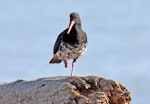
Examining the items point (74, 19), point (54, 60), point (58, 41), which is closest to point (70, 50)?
point (58, 41)

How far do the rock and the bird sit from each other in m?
3.89

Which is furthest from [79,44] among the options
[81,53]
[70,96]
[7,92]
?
[70,96]

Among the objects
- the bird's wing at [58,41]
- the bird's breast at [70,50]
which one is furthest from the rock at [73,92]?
the bird's wing at [58,41]

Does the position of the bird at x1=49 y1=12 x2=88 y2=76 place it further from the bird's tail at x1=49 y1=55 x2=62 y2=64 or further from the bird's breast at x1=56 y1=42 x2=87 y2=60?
the bird's tail at x1=49 y1=55 x2=62 y2=64

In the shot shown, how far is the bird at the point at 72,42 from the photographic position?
18.5 metres

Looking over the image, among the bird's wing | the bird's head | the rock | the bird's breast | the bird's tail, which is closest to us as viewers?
the rock

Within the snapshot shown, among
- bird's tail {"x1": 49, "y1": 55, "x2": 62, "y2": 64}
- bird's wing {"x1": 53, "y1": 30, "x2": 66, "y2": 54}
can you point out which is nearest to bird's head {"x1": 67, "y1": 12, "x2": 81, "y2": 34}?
bird's wing {"x1": 53, "y1": 30, "x2": 66, "y2": 54}

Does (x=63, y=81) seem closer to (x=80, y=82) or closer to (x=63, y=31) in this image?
(x=80, y=82)

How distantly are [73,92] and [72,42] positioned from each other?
5.19 metres

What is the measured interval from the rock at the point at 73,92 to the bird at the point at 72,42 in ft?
12.8

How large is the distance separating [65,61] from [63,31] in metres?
0.89

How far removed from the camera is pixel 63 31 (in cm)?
1927

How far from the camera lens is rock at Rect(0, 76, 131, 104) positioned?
44.0ft

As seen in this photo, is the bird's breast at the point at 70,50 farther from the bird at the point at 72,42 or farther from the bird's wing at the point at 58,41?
the bird's wing at the point at 58,41
